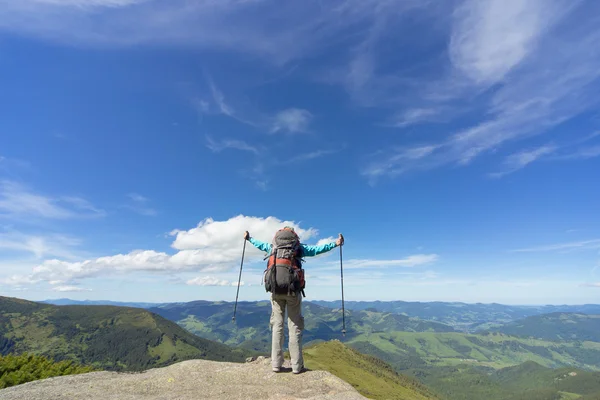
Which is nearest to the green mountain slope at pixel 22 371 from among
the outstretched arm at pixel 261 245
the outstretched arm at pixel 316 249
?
the outstretched arm at pixel 261 245

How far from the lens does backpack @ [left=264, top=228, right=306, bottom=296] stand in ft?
40.6

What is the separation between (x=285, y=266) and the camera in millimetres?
12586

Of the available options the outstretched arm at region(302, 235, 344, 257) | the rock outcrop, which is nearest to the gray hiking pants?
the rock outcrop

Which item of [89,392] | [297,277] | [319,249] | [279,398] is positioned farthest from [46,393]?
[319,249]

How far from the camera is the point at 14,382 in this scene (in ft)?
62.5

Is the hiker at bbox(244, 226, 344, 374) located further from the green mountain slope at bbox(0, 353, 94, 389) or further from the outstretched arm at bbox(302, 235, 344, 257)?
the green mountain slope at bbox(0, 353, 94, 389)

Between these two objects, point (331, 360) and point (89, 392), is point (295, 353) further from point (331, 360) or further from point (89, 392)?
point (331, 360)

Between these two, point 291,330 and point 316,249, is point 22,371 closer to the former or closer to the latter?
point 291,330

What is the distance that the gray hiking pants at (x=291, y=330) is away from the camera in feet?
41.3

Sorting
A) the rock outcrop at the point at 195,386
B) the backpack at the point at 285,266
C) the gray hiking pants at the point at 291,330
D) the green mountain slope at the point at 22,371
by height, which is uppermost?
the backpack at the point at 285,266

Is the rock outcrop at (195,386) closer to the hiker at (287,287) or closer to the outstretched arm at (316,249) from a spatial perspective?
the hiker at (287,287)

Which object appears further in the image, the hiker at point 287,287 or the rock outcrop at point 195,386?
the hiker at point 287,287

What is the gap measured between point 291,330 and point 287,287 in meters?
1.89

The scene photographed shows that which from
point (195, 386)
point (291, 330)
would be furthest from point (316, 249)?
point (195, 386)
